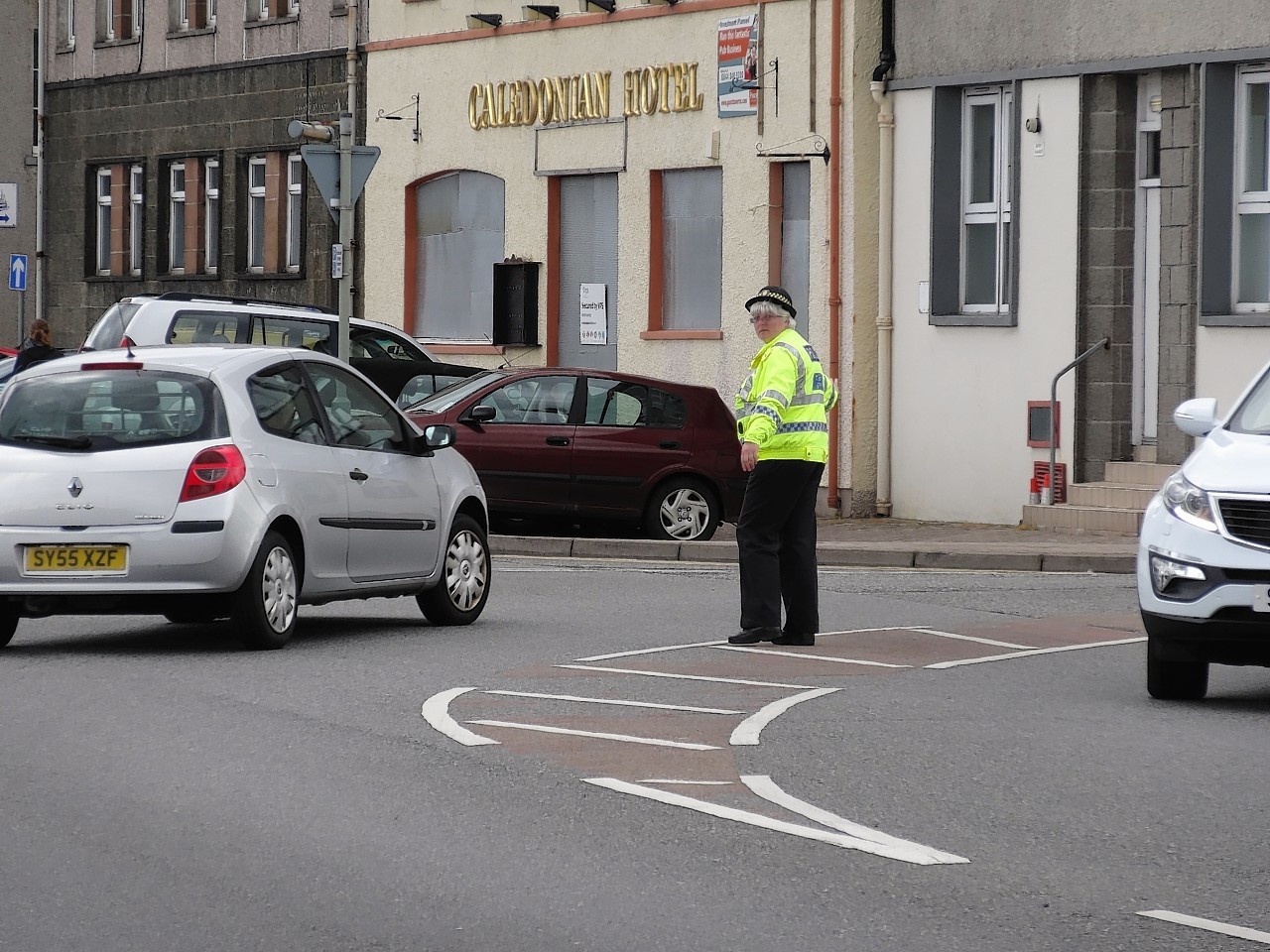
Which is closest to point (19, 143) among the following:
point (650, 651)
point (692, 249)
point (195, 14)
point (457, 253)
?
point (195, 14)

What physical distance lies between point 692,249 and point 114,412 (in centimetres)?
1594

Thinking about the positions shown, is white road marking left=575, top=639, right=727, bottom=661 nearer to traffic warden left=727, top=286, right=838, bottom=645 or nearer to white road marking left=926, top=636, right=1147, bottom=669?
traffic warden left=727, top=286, right=838, bottom=645

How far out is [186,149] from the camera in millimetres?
36625

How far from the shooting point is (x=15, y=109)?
50875 mm

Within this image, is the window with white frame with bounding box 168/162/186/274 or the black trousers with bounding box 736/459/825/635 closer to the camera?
the black trousers with bounding box 736/459/825/635

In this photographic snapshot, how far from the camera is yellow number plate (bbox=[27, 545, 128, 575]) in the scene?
1238 centimetres

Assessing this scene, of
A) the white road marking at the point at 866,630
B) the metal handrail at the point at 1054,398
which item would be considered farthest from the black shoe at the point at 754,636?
the metal handrail at the point at 1054,398

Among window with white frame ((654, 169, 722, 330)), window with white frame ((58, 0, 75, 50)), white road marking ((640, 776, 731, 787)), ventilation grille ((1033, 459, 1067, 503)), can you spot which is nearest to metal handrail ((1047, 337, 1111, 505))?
ventilation grille ((1033, 459, 1067, 503))

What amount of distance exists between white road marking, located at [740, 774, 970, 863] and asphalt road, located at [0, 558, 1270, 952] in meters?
0.02

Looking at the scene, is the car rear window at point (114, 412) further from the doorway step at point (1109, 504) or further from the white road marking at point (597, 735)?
the doorway step at point (1109, 504)

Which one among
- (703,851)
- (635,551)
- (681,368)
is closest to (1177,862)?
(703,851)

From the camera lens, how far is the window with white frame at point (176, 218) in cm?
3709

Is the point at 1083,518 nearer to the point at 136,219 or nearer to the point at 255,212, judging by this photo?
the point at 255,212

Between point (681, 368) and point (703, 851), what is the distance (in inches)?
818
